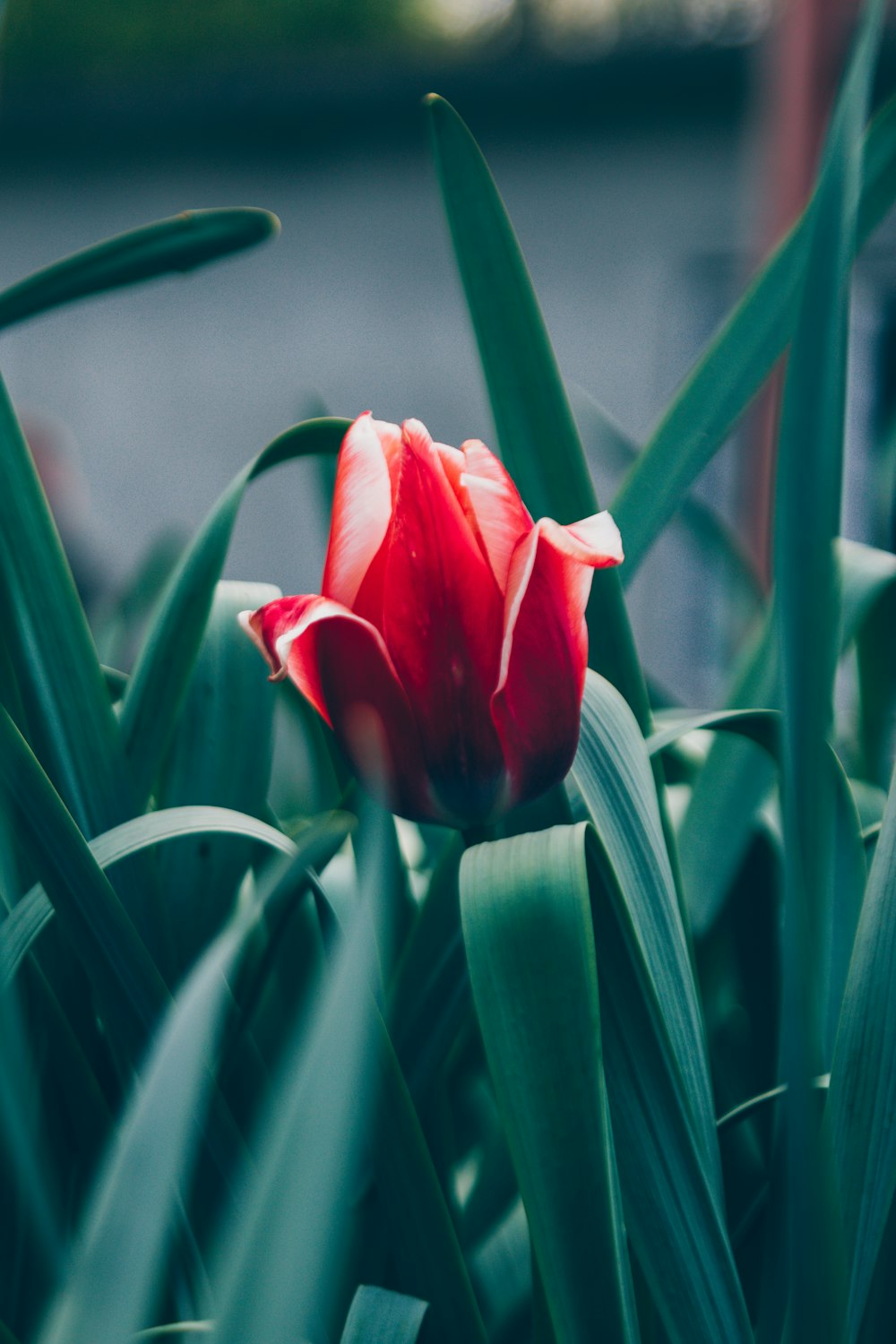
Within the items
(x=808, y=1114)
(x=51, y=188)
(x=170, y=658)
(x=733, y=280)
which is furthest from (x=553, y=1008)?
(x=51, y=188)

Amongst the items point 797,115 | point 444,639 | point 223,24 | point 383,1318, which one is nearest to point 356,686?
point 444,639

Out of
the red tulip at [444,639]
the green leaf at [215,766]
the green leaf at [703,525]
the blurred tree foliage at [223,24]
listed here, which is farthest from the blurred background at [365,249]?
the red tulip at [444,639]

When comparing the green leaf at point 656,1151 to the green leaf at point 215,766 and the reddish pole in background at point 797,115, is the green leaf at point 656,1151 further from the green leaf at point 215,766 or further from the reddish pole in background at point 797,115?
the reddish pole in background at point 797,115

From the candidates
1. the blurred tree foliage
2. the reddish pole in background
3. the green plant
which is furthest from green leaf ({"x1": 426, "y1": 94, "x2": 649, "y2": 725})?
the blurred tree foliage

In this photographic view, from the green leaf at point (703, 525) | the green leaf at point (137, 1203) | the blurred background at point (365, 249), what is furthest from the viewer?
the blurred background at point (365, 249)

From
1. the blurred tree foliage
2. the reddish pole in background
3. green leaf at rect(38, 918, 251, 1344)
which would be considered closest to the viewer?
green leaf at rect(38, 918, 251, 1344)

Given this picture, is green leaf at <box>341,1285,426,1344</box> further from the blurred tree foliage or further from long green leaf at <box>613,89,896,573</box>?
the blurred tree foliage

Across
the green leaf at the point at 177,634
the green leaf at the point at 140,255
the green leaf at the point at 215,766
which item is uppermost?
the green leaf at the point at 140,255

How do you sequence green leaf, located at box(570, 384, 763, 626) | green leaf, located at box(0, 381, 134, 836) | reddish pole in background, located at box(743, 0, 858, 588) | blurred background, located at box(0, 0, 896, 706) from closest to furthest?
green leaf, located at box(0, 381, 134, 836), green leaf, located at box(570, 384, 763, 626), reddish pole in background, located at box(743, 0, 858, 588), blurred background, located at box(0, 0, 896, 706)
